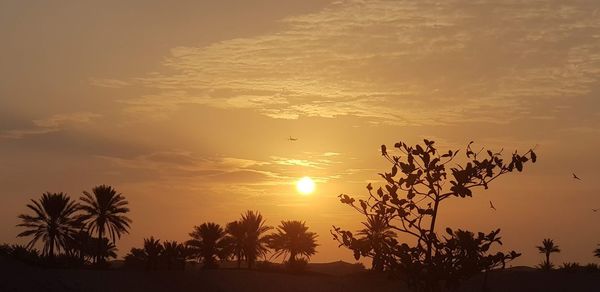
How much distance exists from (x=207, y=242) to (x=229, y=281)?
10.3 m

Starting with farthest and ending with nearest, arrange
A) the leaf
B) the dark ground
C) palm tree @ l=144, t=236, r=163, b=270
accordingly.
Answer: palm tree @ l=144, t=236, r=163, b=270, the dark ground, the leaf

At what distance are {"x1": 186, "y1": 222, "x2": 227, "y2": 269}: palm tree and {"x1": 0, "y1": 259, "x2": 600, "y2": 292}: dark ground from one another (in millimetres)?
7201

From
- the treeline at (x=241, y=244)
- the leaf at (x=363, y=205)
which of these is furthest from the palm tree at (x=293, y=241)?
the leaf at (x=363, y=205)

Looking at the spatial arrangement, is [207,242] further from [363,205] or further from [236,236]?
[363,205]

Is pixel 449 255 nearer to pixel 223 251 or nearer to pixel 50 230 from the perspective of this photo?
pixel 50 230

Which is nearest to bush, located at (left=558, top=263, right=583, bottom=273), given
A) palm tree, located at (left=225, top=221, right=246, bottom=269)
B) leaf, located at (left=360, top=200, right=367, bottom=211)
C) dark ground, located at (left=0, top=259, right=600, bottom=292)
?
dark ground, located at (left=0, top=259, right=600, bottom=292)

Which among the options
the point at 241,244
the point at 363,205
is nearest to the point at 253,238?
the point at 241,244

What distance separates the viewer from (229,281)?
84938 mm

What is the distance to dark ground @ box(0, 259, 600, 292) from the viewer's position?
64.0 meters

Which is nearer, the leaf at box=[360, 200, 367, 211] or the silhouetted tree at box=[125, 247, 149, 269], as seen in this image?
the leaf at box=[360, 200, 367, 211]

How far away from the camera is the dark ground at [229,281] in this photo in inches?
2520

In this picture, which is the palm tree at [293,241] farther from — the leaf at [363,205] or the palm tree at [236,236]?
the leaf at [363,205]

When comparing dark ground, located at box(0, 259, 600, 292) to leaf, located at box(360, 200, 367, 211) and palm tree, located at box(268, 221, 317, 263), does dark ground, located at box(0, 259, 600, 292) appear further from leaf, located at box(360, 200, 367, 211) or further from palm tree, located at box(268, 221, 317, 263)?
leaf, located at box(360, 200, 367, 211)

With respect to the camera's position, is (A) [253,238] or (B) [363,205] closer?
(B) [363,205]
